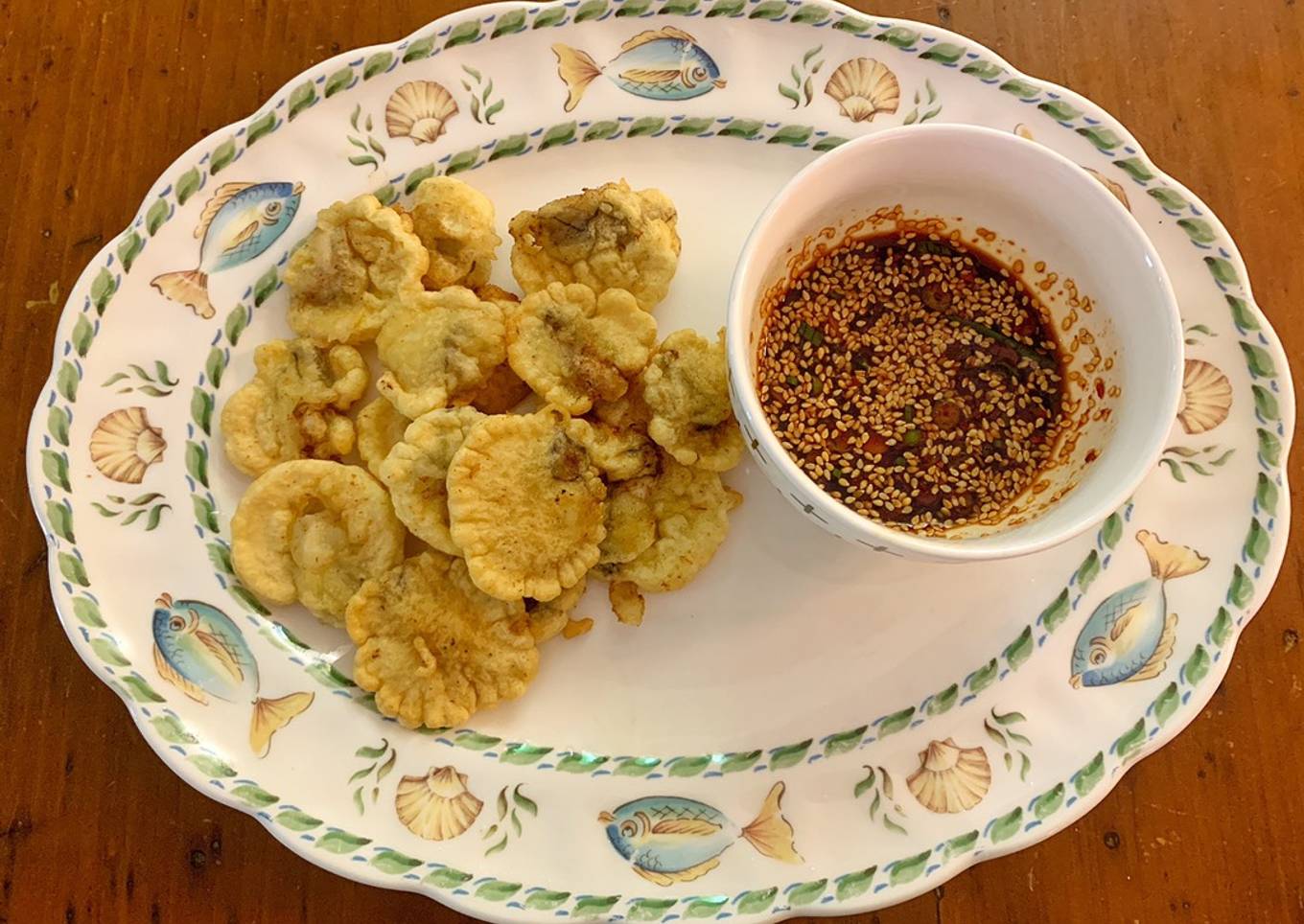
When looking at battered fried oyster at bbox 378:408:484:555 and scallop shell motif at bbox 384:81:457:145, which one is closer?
battered fried oyster at bbox 378:408:484:555

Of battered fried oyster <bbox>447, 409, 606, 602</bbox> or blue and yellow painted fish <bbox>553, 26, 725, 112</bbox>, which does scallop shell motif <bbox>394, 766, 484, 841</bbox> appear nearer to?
battered fried oyster <bbox>447, 409, 606, 602</bbox>

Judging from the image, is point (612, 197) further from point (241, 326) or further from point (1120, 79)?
point (1120, 79)

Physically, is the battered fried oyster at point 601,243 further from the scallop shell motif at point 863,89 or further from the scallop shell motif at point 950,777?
the scallop shell motif at point 950,777

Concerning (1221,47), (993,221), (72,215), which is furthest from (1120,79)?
(72,215)

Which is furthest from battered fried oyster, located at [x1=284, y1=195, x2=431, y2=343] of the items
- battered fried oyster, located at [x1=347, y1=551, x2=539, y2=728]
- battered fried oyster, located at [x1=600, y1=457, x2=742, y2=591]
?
battered fried oyster, located at [x1=600, y1=457, x2=742, y2=591]

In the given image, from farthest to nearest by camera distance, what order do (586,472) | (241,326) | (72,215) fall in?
(72,215) < (241,326) < (586,472)
